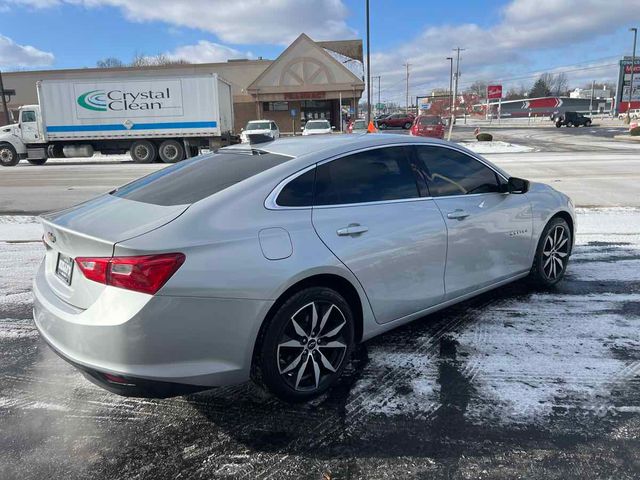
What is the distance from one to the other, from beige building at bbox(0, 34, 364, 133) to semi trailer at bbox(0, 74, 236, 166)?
723 inches

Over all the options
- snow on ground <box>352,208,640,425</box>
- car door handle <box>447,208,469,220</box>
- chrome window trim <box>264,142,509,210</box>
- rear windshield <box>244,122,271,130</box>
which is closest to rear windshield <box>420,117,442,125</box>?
rear windshield <box>244,122,271,130</box>

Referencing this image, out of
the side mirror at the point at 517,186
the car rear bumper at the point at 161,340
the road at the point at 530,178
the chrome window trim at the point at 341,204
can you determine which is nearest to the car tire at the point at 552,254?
the side mirror at the point at 517,186

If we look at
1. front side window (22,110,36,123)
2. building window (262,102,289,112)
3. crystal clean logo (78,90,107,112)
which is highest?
building window (262,102,289,112)

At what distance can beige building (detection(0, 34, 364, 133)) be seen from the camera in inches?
1684

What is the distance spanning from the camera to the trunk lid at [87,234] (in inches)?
103

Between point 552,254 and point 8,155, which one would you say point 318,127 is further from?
point 552,254

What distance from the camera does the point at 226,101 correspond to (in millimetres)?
25281

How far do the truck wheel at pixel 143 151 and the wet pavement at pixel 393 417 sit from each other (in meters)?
20.2

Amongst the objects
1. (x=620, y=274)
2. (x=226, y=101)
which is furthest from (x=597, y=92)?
(x=620, y=274)

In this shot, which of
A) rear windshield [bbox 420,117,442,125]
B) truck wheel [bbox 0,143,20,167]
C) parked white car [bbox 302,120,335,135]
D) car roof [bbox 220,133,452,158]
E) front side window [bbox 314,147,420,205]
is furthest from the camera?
parked white car [bbox 302,120,335,135]

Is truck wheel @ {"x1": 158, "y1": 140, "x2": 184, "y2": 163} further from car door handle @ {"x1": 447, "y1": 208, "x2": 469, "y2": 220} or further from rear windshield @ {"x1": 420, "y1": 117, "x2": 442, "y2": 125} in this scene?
car door handle @ {"x1": 447, "y1": 208, "x2": 469, "y2": 220}

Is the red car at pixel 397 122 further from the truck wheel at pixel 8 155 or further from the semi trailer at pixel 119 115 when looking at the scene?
the truck wheel at pixel 8 155

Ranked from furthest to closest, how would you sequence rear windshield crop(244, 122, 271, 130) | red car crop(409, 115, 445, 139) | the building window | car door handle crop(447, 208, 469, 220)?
the building window → rear windshield crop(244, 122, 271, 130) → red car crop(409, 115, 445, 139) → car door handle crop(447, 208, 469, 220)

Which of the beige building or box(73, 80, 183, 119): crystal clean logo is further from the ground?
the beige building
